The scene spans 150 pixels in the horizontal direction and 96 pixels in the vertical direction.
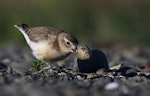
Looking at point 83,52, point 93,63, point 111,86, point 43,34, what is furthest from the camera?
point 93,63

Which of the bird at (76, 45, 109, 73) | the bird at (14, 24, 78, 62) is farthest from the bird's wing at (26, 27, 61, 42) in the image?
the bird at (76, 45, 109, 73)

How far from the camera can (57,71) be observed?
31.7 feet

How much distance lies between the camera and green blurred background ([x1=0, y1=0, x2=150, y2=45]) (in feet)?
62.3

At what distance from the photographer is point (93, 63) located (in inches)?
405

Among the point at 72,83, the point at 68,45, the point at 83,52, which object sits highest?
the point at 68,45

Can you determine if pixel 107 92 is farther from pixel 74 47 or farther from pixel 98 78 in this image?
pixel 74 47

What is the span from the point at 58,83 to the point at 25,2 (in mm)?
13538

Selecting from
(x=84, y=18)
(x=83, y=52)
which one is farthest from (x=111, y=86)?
(x=84, y=18)

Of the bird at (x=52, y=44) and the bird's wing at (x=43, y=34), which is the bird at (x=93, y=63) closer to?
the bird at (x=52, y=44)

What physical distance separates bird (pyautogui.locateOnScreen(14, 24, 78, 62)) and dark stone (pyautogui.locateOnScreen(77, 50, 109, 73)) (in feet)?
2.23

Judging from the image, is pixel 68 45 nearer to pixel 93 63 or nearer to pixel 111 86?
pixel 93 63

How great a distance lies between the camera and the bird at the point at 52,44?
958 centimetres

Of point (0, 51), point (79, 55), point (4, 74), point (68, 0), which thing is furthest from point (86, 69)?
point (68, 0)

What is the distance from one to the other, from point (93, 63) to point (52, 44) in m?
1.03
